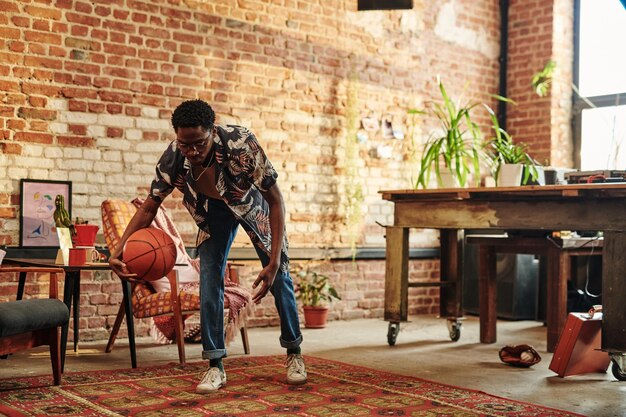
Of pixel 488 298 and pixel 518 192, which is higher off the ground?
pixel 518 192

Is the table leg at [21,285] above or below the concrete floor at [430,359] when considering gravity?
above

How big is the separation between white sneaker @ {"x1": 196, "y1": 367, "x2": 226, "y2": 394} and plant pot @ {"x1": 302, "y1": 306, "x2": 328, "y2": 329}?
9.12 ft

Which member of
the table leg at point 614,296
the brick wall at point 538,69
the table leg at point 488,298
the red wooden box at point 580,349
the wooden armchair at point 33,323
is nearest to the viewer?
the wooden armchair at point 33,323

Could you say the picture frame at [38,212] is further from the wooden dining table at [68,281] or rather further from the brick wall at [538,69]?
the brick wall at [538,69]

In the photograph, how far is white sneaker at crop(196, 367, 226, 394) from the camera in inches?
155

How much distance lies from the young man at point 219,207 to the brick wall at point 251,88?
2071mm

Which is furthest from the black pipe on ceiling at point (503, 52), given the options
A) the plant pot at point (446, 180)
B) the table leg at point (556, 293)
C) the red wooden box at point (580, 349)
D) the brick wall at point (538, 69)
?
the red wooden box at point (580, 349)

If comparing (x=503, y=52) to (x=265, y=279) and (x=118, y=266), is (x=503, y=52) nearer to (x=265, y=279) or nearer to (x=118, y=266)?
(x=265, y=279)

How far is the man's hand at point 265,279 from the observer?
11.8 ft

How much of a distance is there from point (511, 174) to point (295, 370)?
233 centimetres

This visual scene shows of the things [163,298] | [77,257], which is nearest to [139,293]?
[163,298]

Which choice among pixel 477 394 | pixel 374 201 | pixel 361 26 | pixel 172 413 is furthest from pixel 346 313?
pixel 172 413

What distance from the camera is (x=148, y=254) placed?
3.96 meters

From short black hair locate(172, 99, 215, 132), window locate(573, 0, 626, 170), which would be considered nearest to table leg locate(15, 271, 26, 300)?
short black hair locate(172, 99, 215, 132)
